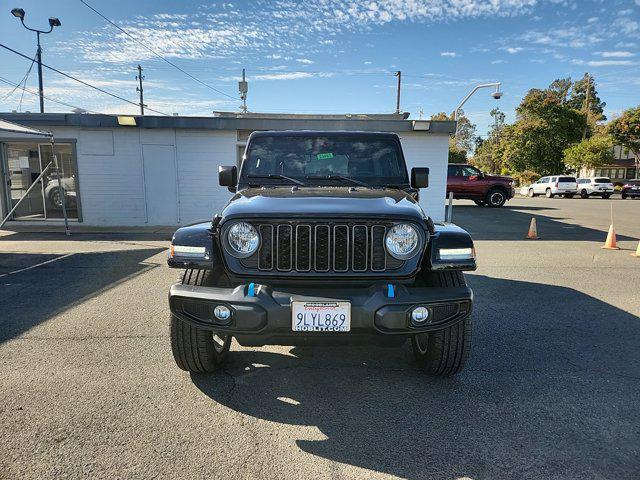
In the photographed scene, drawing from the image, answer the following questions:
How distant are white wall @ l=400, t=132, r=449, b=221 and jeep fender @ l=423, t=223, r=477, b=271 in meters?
10.5

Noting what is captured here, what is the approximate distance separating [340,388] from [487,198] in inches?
798

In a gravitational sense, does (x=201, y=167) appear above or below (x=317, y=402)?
above

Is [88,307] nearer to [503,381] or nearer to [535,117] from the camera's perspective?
[503,381]

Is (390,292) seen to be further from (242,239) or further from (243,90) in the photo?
(243,90)

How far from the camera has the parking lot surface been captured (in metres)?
2.38

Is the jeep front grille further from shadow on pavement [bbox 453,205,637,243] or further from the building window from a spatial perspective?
the building window

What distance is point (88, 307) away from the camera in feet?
17.1

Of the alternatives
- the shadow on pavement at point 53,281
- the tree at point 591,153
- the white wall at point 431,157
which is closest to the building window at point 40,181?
the shadow on pavement at point 53,281

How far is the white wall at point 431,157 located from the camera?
13312 mm

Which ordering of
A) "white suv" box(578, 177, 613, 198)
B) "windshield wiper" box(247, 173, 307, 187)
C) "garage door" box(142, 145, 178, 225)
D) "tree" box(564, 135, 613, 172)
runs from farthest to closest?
"tree" box(564, 135, 613, 172) < "white suv" box(578, 177, 613, 198) < "garage door" box(142, 145, 178, 225) < "windshield wiper" box(247, 173, 307, 187)

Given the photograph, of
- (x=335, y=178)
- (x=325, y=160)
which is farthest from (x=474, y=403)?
(x=325, y=160)

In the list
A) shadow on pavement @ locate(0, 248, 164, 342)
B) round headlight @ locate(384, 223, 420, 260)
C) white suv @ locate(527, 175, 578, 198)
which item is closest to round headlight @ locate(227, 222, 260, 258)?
round headlight @ locate(384, 223, 420, 260)

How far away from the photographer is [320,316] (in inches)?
103

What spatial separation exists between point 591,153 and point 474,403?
48772mm
